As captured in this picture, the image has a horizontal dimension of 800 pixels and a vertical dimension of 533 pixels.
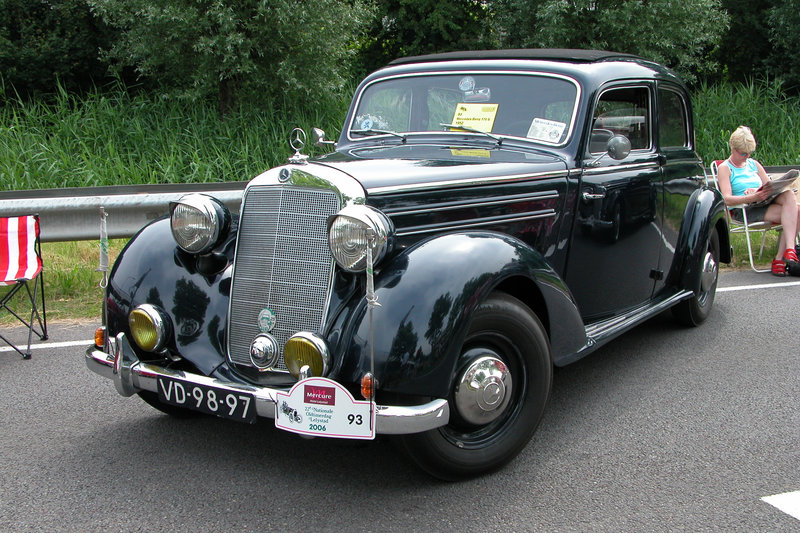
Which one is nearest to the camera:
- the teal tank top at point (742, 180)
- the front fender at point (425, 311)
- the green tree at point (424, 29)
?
the front fender at point (425, 311)

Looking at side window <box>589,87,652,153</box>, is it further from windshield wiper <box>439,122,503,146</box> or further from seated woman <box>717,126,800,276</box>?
seated woman <box>717,126,800,276</box>

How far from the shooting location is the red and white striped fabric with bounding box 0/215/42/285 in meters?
4.79

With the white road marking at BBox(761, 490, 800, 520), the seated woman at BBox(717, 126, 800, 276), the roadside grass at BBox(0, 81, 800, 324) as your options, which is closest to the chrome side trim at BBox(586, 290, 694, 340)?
the white road marking at BBox(761, 490, 800, 520)

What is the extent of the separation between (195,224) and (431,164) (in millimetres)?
1106

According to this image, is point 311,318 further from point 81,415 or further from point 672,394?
point 672,394

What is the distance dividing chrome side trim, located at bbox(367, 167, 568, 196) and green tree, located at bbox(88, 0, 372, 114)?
7.38 metres

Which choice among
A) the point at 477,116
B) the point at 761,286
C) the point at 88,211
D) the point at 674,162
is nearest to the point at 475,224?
the point at 477,116

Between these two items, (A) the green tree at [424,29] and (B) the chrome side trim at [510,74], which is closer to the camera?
(B) the chrome side trim at [510,74]

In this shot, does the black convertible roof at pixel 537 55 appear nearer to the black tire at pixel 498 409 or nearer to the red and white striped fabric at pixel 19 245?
the black tire at pixel 498 409

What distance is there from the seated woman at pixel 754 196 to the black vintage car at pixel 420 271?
2.98 metres

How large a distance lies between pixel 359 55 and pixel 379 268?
13.5 metres

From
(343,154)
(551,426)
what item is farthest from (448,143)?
(551,426)

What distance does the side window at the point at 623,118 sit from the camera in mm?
4133

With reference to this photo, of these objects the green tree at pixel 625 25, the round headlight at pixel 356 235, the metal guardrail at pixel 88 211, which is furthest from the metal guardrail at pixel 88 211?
the green tree at pixel 625 25
